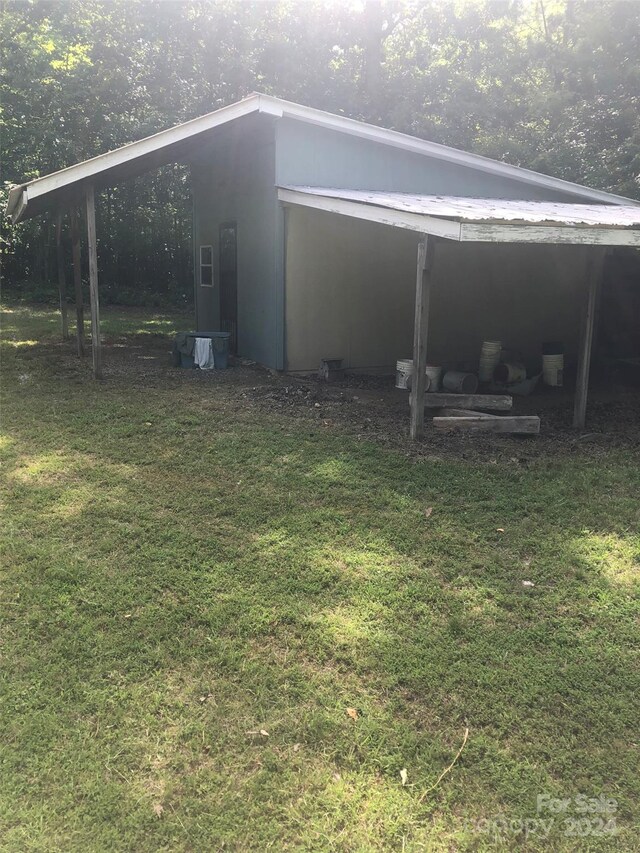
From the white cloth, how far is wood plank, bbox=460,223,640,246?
5.11 meters

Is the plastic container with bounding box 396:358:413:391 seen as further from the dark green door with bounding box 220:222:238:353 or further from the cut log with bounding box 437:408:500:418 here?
the dark green door with bounding box 220:222:238:353

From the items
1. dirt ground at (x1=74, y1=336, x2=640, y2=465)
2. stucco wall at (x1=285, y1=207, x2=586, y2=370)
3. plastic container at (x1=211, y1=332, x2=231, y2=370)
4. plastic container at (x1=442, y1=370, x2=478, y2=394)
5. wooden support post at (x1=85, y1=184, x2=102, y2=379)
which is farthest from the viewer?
plastic container at (x1=211, y1=332, x2=231, y2=370)

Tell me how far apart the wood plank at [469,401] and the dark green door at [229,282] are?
4.48 meters

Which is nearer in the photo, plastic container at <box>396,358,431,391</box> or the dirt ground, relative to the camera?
the dirt ground

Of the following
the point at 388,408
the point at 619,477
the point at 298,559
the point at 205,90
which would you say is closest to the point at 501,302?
the point at 388,408

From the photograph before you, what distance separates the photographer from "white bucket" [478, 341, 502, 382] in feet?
30.6

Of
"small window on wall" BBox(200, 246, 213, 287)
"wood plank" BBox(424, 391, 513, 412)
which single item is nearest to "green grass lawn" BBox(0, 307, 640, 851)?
"wood plank" BBox(424, 391, 513, 412)

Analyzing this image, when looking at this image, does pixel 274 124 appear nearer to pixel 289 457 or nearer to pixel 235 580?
pixel 289 457

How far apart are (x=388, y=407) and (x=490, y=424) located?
137cm

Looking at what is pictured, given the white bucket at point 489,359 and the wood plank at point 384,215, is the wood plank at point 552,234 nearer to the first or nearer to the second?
the wood plank at point 384,215

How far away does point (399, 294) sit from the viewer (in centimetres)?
945

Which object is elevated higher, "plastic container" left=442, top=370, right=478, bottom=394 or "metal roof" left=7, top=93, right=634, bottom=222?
"metal roof" left=7, top=93, right=634, bottom=222

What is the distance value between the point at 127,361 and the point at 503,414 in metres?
5.78

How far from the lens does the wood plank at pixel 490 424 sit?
6.16m
